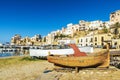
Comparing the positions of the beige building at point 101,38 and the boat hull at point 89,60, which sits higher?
the beige building at point 101,38

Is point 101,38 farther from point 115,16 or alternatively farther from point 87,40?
point 115,16

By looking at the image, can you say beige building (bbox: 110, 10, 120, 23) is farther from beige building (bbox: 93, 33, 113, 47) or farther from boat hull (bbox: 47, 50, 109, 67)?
boat hull (bbox: 47, 50, 109, 67)

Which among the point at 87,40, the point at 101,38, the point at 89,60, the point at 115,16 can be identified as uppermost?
the point at 115,16

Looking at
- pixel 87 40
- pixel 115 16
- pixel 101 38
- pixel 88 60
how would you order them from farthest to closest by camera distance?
pixel 115 16, pixel 87 40, pixel 101 38, pixel 88 60

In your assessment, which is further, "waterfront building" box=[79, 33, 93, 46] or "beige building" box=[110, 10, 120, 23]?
"beige building" box=[110, 10, 120, 23]

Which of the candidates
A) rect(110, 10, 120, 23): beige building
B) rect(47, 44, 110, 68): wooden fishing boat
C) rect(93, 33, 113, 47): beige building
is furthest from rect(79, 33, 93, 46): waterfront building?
rect(47, 44, 110, 68): wooden fishing boat

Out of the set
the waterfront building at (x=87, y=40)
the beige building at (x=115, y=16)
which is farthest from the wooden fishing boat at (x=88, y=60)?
the beige building at (x=115, y=16)

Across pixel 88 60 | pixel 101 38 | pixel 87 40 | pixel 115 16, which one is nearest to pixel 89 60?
pixel 88 60

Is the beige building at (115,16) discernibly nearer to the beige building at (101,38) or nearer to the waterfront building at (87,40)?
the waterfront building at (87,40)

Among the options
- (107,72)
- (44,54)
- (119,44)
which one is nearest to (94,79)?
(107,72)

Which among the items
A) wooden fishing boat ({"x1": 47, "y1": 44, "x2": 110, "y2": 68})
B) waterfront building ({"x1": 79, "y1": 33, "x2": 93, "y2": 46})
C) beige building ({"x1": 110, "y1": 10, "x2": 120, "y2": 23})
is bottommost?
wooden fishing boat ({"x1": 47, "y1": 44, "x2": 110, "y2": 68})

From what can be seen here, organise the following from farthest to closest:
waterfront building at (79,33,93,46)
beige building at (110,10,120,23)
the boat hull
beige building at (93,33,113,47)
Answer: beige building at (110,10,120,23) < waterfront building at (79,33,93,46) < beige building at (93,33,113,47) < the boat hull

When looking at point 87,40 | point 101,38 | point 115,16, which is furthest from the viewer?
point 115,16

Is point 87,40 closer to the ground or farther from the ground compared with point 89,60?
farther from the ground
